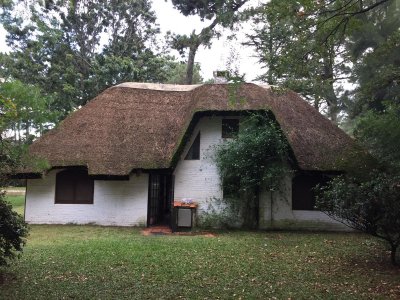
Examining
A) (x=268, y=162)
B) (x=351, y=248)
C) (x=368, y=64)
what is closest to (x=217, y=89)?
(x=268, y=162)

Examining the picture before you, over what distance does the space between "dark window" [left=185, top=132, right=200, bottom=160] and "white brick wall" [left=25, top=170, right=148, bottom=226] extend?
6.25 feet

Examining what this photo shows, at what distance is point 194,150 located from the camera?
15.0 m

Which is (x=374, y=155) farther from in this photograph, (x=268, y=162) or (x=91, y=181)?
(x=91, y=181)

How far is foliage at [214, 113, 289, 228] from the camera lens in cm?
1333

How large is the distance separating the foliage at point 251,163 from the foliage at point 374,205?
15.6 feet

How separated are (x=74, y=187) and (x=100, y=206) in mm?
1328

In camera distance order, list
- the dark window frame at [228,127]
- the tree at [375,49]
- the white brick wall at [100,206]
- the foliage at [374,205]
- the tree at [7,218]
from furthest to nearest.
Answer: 1. the dark window frame at [228,127]
2. the white brick wall at [100,206]
3. the tree at [375,49]
4. the foliage at [374,205]
5. the tree at [7,218]

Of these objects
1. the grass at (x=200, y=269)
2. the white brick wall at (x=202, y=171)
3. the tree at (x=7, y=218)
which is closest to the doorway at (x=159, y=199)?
the white brick wall at (x=202, y=171)

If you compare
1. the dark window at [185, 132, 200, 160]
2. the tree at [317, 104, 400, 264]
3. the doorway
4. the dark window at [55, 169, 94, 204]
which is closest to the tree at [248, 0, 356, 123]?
the tree at [317, 104, 400, 264]

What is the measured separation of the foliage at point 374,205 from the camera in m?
7.53

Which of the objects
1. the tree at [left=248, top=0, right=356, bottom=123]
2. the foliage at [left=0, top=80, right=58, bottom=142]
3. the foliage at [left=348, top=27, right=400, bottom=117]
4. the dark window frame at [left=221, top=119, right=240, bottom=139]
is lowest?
the foliage at [left=0, top=80, right=58, bottom=142]

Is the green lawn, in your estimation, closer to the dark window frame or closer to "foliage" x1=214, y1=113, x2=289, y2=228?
"foliage" x1=214, y1=113, x2=289, y2=228

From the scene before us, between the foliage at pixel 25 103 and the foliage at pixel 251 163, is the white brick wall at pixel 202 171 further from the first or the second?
the foliage at pixel 25 103

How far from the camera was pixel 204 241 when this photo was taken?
447 inches
